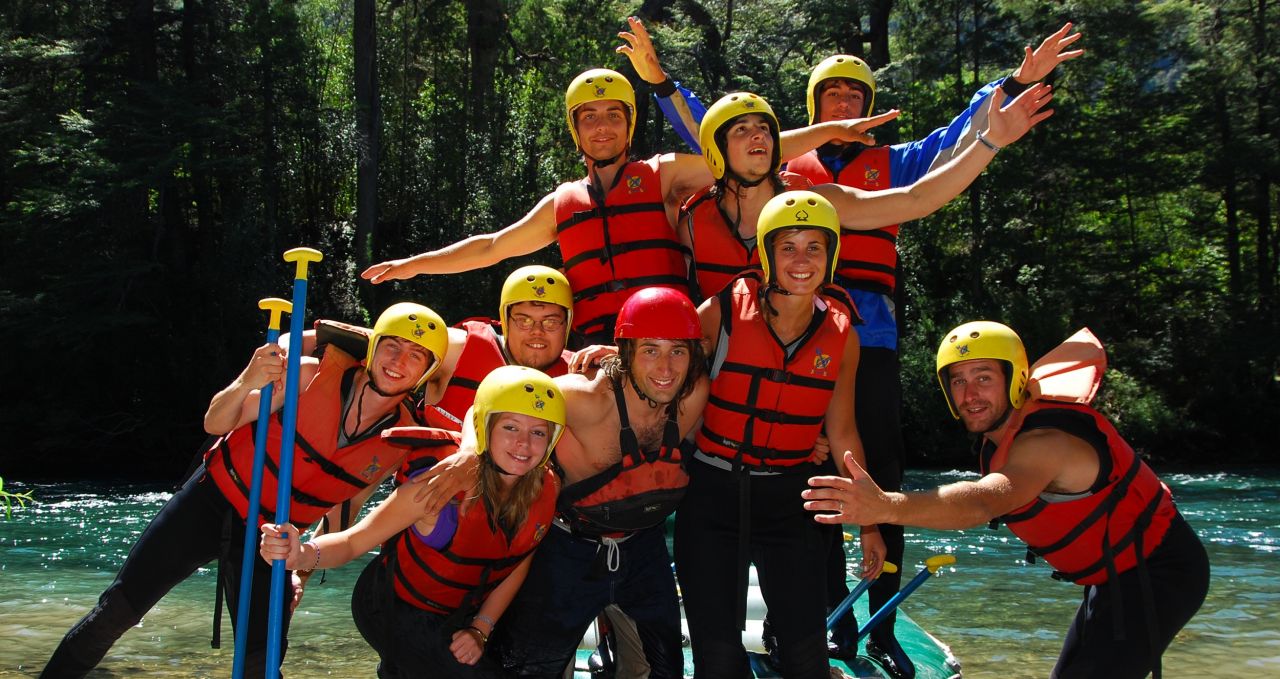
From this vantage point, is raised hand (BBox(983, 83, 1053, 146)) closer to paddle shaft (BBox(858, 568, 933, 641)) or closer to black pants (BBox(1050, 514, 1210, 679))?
black pants (BBox(1050, 514, 1210, 679))

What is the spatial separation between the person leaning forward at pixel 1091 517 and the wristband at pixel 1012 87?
1.24 meters

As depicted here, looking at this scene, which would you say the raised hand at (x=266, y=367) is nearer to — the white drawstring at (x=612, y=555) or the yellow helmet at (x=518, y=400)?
the yellow helmet at (x=518, y=400)

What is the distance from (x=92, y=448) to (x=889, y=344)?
62.5 feet

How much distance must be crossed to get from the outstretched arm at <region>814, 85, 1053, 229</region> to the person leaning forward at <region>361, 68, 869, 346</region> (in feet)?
1.03

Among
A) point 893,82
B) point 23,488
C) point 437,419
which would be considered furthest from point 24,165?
point 437,419

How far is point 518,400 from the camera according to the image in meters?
3.83

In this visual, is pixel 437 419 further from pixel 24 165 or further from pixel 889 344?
pixel 24 165

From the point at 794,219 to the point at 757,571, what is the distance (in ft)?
4.08

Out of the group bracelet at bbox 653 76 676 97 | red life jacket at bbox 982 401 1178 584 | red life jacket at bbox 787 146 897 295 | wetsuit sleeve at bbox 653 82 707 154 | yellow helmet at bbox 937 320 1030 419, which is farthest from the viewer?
wetsuit sleeve at bbox 653 82 707 154

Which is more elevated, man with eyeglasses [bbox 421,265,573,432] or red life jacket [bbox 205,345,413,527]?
man with eyeglasses [bbox 421,265,573,432]

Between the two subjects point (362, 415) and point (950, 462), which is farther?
point (950, 462)

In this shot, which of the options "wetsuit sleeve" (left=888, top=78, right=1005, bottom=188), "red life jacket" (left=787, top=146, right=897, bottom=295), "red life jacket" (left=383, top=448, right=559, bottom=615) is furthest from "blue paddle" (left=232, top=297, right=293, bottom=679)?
"wetsuit sleeve" (left=888, top=78, right=1005, bottom=188)

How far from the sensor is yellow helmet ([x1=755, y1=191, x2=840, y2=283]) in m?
3.97

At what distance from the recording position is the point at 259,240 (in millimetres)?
21938
